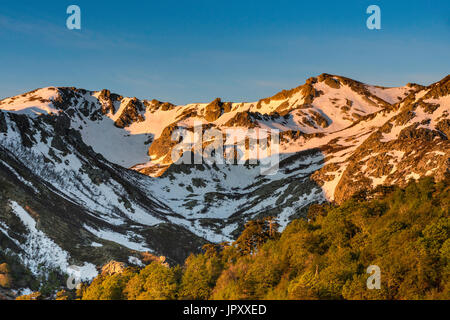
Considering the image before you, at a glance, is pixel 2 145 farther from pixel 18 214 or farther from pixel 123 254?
pixel 123 254

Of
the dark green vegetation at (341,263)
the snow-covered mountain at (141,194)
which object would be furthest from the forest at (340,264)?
the snow-covered mountain at (141,194)

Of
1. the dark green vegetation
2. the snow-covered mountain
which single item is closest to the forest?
the dark green vegetation

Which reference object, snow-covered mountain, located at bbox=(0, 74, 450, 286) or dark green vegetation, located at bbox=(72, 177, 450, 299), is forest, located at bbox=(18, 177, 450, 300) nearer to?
dark green vegetation, located at bbox=(72, 177, 450, 299)

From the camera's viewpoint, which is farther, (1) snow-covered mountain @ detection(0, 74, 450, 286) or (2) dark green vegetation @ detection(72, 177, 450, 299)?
(1) snow-covered mountain @ detection(0, 74, 450, 286)

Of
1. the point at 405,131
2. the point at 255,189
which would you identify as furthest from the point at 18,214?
the point at 405,131

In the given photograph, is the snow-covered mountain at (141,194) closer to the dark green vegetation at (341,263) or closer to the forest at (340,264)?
the forest at (340,264)

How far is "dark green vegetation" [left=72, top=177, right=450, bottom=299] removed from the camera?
4403cm

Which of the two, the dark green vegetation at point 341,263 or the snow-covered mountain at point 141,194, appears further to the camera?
the snow-covered mountain at point 141,194

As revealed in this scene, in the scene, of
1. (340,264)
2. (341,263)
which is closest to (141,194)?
(341,263)

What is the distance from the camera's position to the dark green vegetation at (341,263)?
144 feet

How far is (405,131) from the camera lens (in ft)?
537

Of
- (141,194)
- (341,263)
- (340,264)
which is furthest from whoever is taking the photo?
(141,194)

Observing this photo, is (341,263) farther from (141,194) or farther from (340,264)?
(141,194)

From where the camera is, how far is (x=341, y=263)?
49.5 metres
